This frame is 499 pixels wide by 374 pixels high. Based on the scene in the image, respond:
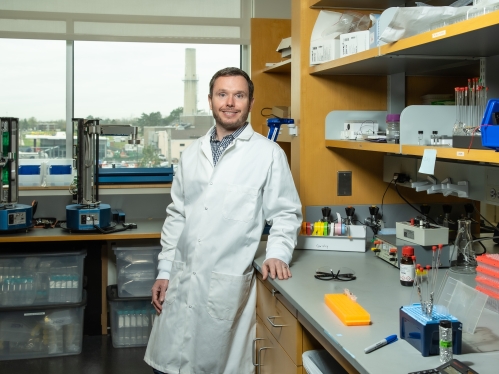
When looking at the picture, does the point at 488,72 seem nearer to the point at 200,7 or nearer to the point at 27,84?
the point at 200,7

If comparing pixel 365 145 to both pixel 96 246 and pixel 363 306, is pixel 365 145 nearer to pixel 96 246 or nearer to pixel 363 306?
pixel 363 306

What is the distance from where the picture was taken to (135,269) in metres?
3.81

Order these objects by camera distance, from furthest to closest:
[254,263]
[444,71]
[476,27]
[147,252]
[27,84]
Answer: [27,84]
[147,252]
[444,71]
[254,263]
[476,27]

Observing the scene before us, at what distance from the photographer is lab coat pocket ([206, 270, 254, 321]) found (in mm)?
2311

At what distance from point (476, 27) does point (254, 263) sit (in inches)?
51.2

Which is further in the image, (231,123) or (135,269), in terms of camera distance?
(135,269)

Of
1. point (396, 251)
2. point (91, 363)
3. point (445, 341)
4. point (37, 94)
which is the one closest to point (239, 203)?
point (396, 251)

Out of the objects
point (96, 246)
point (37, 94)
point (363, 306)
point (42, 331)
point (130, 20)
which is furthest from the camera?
point (37, 94)

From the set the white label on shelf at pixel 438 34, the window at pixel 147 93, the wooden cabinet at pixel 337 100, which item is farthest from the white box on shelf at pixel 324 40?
the window at pixel 147 93

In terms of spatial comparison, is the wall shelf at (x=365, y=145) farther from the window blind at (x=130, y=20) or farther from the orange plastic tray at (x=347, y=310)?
the window blind at (x=130, y=20)

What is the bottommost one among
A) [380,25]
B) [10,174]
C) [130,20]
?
[10,174]

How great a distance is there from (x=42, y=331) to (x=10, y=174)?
0.96 metres

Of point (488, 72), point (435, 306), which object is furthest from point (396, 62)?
point (435, 306)

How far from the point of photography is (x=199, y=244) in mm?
2346
